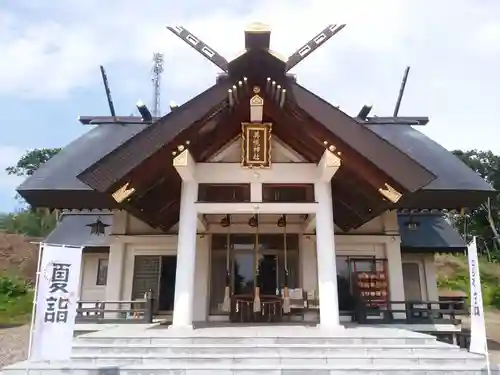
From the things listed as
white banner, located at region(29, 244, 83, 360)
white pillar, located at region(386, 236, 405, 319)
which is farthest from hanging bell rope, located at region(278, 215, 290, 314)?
white banner, located at region(29, 244, 83, 360)

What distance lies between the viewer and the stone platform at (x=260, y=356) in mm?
5340

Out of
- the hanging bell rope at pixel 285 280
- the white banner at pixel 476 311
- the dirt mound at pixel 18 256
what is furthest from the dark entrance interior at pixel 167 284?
the dirt mound at pixel 18 256

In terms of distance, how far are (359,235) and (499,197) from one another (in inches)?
1143

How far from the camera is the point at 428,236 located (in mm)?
13117

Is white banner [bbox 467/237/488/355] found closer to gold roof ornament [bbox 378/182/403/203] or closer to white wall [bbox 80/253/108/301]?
gold roof ornament [bbox 378/182/403/203]

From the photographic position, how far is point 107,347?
5941 mm

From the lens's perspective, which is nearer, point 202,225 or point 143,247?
point 202,225

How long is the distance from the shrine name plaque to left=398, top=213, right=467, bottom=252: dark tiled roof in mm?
5959

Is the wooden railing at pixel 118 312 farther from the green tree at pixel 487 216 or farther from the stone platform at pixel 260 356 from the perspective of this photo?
the green tree at pixel 487 216

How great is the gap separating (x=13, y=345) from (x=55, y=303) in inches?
411

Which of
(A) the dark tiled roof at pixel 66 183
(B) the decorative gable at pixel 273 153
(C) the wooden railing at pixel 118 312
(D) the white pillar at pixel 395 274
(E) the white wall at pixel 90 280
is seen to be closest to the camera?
(B) the decorative gable at pixel 273 153

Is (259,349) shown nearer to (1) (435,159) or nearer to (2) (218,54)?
(2) (218,54)

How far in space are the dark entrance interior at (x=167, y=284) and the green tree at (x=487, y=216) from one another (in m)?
31.7

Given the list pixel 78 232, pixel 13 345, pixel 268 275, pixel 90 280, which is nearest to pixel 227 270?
pixel 268 275
